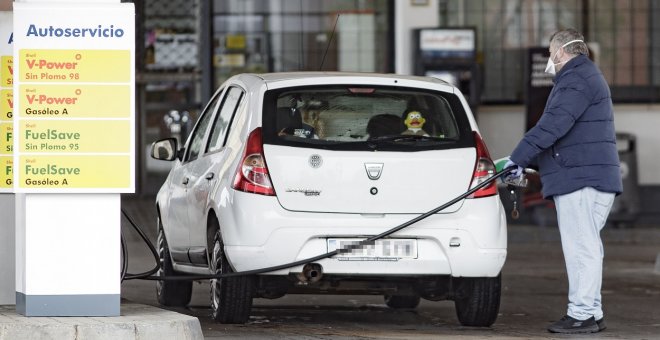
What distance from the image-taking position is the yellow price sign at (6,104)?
29.5ft

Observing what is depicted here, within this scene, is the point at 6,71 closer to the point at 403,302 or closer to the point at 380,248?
the point at 380,248

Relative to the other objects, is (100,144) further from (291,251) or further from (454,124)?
(454,124)

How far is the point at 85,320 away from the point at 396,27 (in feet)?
42.8

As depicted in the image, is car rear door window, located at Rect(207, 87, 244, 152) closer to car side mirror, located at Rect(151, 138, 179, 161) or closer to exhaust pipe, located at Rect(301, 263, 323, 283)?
car side mirror, located at Rect(151, 138, 179, 161)

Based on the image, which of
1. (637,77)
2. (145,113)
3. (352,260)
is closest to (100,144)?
(352,260)

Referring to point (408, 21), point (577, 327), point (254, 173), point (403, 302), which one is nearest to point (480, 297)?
point (577, 327)

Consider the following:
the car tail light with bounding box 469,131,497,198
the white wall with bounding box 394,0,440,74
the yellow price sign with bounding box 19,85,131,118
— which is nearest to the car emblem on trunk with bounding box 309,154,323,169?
the car tail light with bounding box 469,131,497,198

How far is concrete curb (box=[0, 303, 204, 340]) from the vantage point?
7711 mm

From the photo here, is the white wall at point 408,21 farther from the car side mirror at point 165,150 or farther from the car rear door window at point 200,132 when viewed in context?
the car side mirror at point 165,150

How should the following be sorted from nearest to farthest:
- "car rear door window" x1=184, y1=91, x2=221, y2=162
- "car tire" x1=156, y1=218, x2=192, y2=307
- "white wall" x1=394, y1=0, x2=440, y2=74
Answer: "car rear door window" x1=184, y1=91, x2=221, y2=162, "car tire" x1=156, y1=218, x2=192, y2=307, "white wall" x1=394, y1=0, x2=440, y2=74

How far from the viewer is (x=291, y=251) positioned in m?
8.77

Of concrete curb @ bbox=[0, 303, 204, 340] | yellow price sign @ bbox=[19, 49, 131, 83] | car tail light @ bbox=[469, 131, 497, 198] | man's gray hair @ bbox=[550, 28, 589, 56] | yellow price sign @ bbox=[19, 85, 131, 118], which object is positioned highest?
man's gray hair @ bbox=[550, 28, 589, 56]

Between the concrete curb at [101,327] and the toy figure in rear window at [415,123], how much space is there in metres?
1.93

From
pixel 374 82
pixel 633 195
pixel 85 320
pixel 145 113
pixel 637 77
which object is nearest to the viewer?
pixel 85 320
